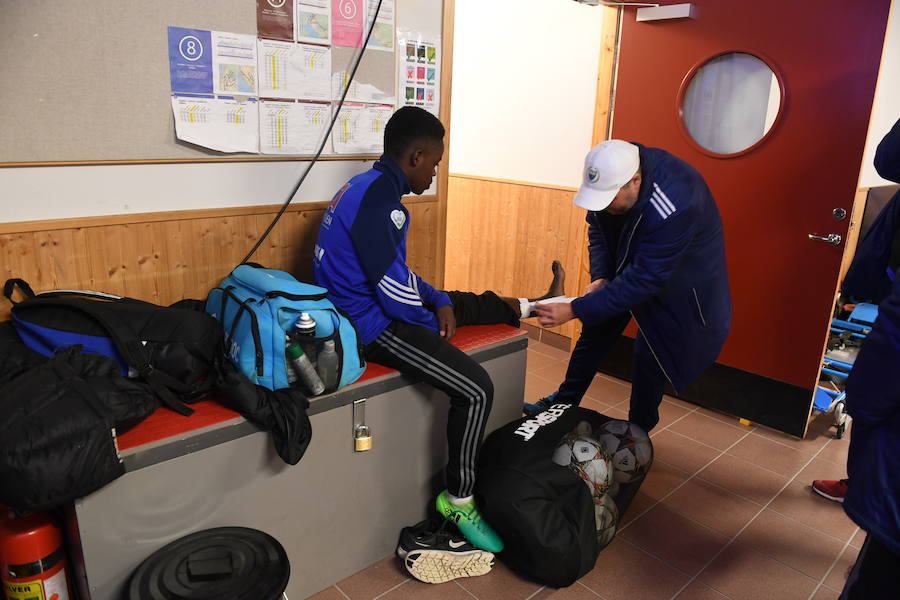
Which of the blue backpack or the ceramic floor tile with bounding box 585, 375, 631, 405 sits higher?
the blue backpack

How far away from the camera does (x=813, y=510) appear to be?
2.48 meters

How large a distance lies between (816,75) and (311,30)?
2117mm

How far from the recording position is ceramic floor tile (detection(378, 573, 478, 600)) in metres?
1.96

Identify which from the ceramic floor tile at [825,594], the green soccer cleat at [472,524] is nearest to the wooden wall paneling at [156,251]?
the green soccer cleat at [472,524]

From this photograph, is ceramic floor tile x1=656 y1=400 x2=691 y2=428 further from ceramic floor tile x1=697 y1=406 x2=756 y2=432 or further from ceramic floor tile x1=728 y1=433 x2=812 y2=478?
ceramic floor tile x1=728 y1=433 x2=812 y2=478

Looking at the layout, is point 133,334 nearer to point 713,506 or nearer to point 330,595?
point 330,595

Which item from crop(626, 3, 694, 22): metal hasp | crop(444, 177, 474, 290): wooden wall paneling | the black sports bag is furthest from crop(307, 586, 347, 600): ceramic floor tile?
crop(626, 3, 694, 22): metal hasp

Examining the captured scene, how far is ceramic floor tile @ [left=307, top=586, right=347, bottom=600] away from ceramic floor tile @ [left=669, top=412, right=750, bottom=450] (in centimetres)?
179

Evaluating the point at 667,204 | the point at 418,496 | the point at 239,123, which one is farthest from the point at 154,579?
the point at 667,204

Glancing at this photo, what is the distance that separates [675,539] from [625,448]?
0.35m

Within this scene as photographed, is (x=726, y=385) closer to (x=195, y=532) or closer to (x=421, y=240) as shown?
(x=421, y=240)

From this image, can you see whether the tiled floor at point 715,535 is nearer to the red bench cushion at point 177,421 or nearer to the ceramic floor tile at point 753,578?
the ceramic floor tile at point 753,578

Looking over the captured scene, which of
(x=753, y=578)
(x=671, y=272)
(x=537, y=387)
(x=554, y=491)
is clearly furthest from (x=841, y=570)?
(x=537, y=387)

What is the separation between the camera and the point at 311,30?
7.28ft
